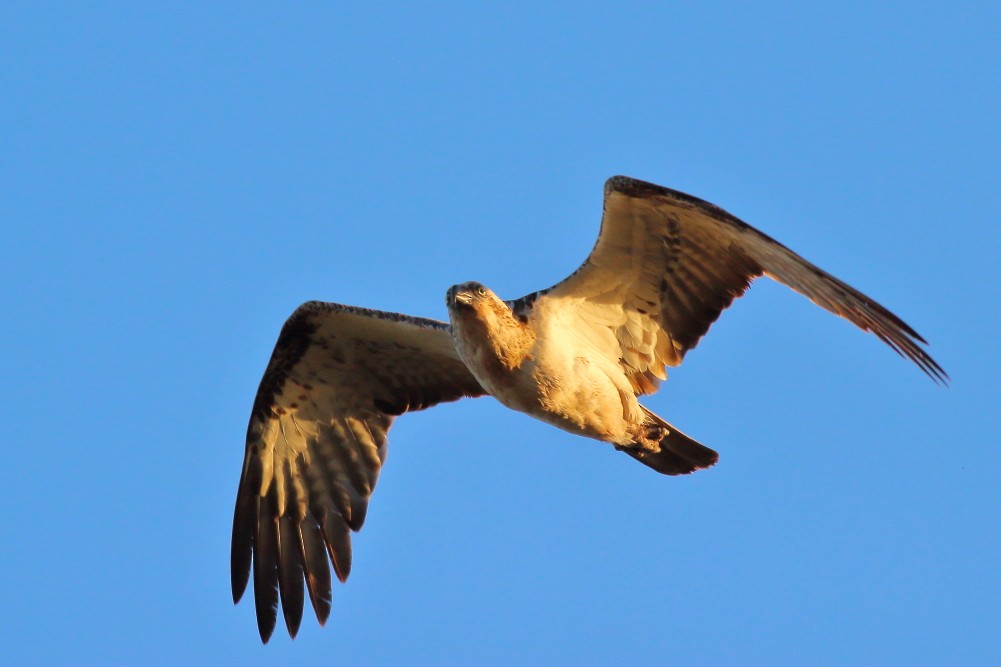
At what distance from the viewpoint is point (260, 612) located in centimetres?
1041

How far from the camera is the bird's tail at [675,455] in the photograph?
1001 centimetres

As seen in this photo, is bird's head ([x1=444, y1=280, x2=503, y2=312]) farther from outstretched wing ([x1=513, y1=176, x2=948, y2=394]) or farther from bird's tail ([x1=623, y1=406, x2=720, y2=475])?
bird's tail ([x1=623, y1=406, x2=720, y2=475])

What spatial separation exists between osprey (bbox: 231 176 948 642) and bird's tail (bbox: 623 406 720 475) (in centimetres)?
1

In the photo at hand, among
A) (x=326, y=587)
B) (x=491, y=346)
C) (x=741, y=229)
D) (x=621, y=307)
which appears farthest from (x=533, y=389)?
(x=326, y=587)

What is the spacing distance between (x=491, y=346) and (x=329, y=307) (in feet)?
5.65

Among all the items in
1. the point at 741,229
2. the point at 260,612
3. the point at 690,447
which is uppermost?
the point at 741,229

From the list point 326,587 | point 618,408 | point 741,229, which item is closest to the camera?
point 741,229

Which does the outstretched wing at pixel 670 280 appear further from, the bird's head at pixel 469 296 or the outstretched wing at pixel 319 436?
the outstretched wing at pixel 319 436

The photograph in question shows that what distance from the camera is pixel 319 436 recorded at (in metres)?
11.1

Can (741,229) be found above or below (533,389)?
above

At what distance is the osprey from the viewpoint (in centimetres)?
915

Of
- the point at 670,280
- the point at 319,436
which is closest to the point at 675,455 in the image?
the point at 670,280

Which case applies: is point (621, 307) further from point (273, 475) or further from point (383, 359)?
point (273, 475)

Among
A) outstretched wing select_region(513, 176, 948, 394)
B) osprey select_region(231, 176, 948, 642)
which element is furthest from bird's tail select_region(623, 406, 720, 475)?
outstretched wing select_region(513, 176, 948, 394)
